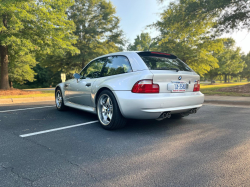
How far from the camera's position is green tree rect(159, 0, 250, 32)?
10.6m

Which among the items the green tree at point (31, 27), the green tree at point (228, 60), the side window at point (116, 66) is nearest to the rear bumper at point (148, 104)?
the side window at point (116, 66)

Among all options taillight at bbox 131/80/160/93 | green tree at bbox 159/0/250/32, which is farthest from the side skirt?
green tree at bbox 159/0/250/32

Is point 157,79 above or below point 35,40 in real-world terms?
below

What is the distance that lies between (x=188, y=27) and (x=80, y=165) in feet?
41.8

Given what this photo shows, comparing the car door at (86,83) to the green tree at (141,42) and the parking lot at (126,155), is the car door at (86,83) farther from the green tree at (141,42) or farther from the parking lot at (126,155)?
the green tree at (141,42)

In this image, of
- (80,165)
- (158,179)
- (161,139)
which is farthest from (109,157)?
(161,139)

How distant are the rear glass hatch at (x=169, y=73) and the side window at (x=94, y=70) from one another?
3.75 feet

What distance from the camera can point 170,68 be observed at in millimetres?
3816

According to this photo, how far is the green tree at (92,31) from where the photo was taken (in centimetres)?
2095

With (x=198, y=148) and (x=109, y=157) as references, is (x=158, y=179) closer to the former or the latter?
(x=109, y=157)

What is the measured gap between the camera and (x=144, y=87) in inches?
133

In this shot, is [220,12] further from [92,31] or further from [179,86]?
[92,31]

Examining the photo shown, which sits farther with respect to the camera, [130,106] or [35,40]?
[35,40]

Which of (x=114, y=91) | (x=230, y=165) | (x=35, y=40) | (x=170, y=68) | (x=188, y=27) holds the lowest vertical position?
(x=230, y=165)
